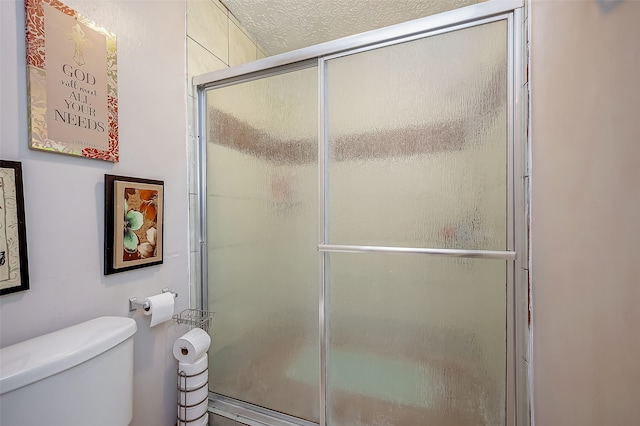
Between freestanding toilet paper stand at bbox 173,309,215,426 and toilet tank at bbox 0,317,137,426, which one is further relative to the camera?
freestanding toilet paper stand at bbox 173,309,215,426

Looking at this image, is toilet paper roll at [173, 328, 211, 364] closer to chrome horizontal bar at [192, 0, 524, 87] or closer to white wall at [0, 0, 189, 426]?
white wall at [0, 0, 189, 426]

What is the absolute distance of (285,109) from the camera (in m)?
1.27

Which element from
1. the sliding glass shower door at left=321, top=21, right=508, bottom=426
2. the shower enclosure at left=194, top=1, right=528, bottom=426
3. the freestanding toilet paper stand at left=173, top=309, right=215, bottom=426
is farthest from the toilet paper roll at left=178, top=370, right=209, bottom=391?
the sliding glass shower door at left=321, top=21, right=508, bottom=426

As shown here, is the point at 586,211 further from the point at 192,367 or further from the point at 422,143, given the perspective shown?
the point at 192,367

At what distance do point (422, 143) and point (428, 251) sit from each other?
1.39ft

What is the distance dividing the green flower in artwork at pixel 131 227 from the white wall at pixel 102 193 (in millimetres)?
80

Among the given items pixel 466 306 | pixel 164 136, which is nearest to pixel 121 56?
pixel 164 136

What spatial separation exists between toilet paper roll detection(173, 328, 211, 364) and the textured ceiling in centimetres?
183

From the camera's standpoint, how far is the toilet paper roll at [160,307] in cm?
110

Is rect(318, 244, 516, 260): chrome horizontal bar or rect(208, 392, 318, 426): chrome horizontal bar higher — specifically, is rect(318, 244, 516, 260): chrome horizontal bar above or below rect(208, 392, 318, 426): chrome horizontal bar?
above

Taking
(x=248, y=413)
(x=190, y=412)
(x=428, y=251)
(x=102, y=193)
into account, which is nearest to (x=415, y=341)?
(x=428, y=251)

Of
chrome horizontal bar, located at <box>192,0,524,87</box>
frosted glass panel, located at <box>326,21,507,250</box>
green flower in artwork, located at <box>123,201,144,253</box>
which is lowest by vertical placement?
green flower in artwork, located at <box>123,201,144,253</box>

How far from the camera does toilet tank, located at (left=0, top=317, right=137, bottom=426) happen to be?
63 cm

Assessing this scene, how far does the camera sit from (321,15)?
1.63 metres
